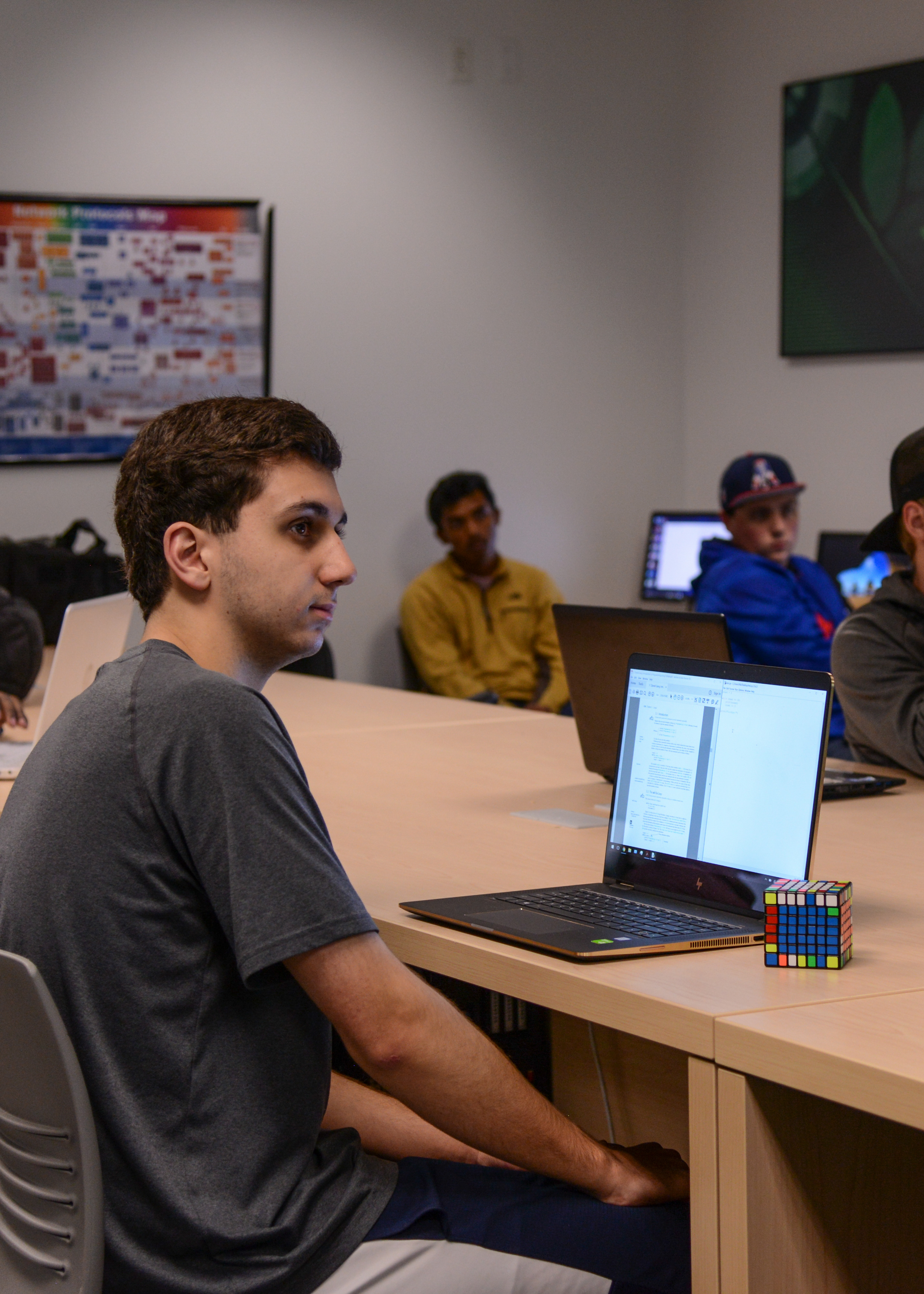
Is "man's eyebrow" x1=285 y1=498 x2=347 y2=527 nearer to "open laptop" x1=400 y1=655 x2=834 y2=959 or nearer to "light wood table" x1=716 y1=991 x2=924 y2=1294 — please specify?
"open laptop" x1=400 y1=655 x2=834 y2=959

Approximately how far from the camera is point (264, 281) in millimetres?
4730

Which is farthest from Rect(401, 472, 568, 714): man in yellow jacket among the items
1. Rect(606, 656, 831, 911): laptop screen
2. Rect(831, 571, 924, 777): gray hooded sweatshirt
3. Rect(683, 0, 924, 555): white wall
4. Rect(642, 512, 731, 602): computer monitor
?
Rect(606, 656, 831, 911): laptop screen

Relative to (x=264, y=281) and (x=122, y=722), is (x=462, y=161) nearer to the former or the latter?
(x=264, y=281)

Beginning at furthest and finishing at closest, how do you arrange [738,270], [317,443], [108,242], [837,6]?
[738,270] → [837,6] → [108,242] → [317,443]

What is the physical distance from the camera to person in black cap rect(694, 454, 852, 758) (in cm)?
343

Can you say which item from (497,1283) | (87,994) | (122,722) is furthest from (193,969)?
(497,1283)

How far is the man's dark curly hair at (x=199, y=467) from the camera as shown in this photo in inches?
48.4

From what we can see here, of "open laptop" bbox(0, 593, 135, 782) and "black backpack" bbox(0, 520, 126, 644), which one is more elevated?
"black backpack" bbox(0, 520, 126, 644)

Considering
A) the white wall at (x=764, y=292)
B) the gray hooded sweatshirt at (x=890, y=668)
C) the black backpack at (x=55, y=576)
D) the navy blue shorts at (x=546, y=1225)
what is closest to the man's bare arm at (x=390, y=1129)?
the navy blue shorts at (x=546, y=1225)

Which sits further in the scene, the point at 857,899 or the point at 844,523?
the point at 844,523

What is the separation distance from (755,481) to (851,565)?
4.17ft

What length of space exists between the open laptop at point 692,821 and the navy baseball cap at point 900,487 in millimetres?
907

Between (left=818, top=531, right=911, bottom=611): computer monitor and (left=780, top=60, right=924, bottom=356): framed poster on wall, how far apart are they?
2.24 ft

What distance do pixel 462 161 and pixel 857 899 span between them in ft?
13.5
